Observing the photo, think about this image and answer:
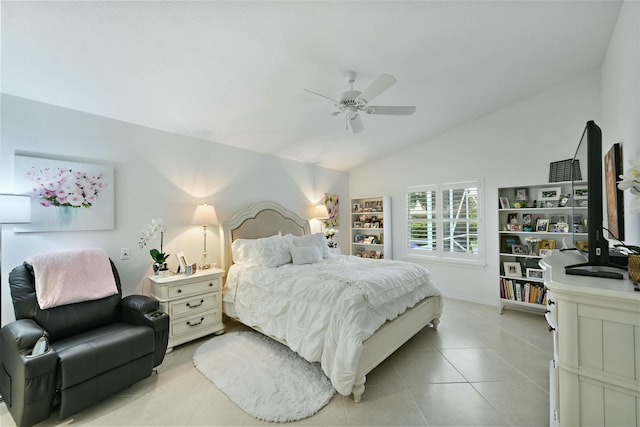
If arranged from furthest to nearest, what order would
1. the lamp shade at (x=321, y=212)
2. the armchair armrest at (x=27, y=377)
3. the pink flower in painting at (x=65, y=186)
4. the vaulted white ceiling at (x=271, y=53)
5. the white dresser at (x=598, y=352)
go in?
the lamp shade at (x=321, y=212)
the pink flower in painting at (x=65, y=186)
the vaulted white ceiling at (x=271, y=53)
the armchair armrest at (x=27, y=377)
the white dresser at (x=598, y=352)

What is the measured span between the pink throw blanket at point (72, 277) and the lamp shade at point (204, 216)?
985 mm

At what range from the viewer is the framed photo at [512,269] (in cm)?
387

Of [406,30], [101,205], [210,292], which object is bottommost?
[210,292]

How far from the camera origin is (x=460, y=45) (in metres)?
2.46

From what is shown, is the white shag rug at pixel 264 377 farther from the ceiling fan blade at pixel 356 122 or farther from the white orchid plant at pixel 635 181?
the ceiling fan blade at pixel 356 122

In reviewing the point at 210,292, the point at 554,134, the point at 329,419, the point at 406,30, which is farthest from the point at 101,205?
the point at 554,134

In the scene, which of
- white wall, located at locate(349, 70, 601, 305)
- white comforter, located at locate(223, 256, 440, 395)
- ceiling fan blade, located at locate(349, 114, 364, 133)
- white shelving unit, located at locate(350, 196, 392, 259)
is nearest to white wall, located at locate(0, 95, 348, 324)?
white comforter, located at locate(223, 256, 440, 395)

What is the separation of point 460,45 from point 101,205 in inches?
156

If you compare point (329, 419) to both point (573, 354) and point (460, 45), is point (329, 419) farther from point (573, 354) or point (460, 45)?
point (460, 45)

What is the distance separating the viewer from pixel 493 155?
4188 mm

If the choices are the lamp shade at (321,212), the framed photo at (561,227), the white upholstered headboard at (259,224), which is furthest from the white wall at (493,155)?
the white upholstered headboard at (259,224)

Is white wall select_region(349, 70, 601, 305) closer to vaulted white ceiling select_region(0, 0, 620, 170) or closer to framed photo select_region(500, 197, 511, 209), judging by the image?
framed photo select_region(500, 197, 511, 209)

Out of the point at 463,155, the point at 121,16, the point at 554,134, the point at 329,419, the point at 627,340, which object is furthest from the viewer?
the point at 463,155

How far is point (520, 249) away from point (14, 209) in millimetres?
5755
